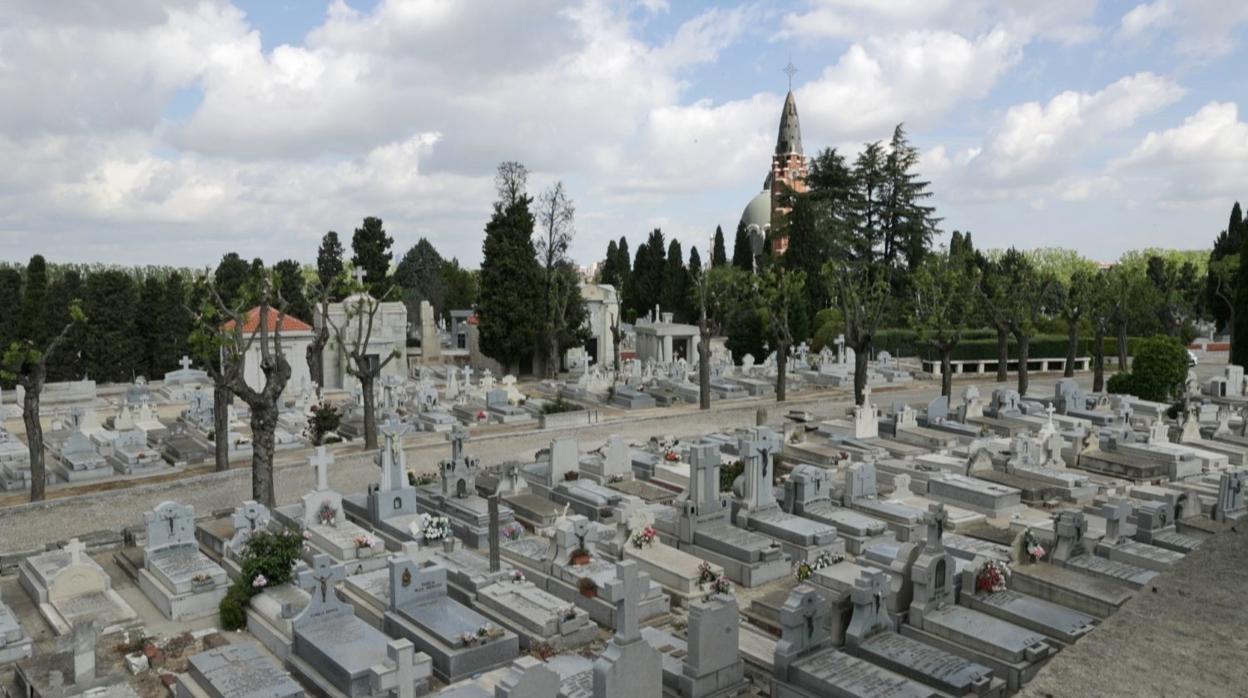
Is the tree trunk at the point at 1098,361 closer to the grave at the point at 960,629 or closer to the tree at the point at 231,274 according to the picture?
the grave at the point at 960,629

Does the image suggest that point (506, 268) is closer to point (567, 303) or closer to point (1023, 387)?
point (567, 303)

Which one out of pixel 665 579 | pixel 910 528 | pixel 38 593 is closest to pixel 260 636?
pixel 38 593

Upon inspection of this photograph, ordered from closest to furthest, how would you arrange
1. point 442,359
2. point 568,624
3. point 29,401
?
1. point 568,624
2. point 29,401
3. point 442,359

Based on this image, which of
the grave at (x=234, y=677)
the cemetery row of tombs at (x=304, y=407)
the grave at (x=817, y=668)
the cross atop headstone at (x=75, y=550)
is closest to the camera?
the grave at (x=817, y=668)

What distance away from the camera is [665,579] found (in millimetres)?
12922

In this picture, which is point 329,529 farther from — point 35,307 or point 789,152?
point 789,152

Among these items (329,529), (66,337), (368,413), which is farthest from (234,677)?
(66,337)

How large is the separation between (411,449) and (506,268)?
57.0 ft

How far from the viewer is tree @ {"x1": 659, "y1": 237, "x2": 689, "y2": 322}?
207 ft

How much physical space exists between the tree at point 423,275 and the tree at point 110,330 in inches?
954

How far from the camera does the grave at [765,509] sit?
1447 centimetres

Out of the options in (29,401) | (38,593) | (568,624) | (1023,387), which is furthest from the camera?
(1023,387)

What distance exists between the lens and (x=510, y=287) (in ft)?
128

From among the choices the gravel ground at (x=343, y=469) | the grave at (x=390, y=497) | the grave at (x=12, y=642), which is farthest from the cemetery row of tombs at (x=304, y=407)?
the grave at (x=12, y=642)
